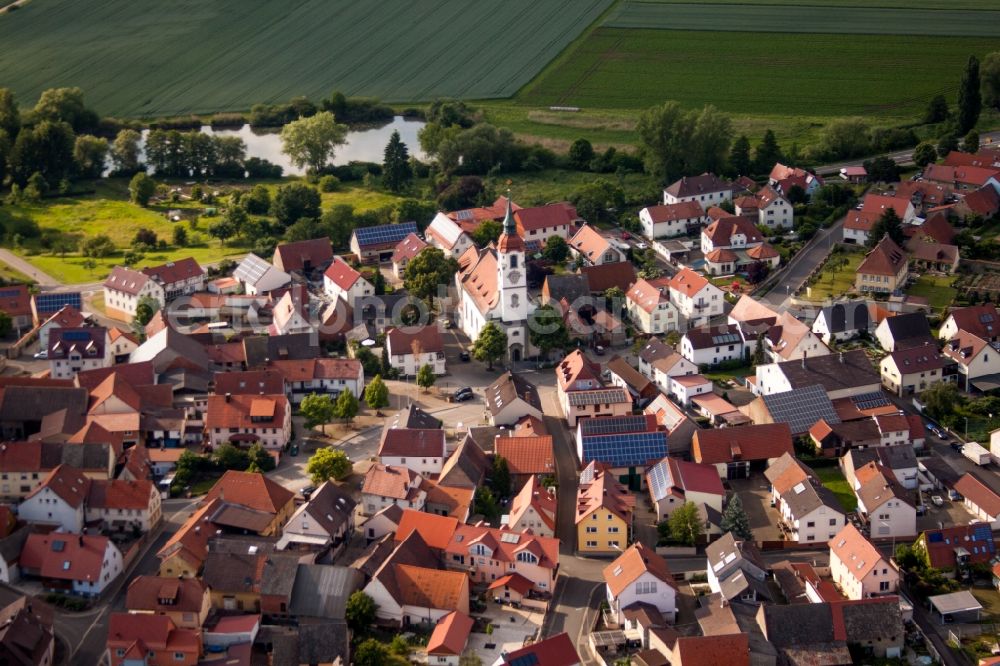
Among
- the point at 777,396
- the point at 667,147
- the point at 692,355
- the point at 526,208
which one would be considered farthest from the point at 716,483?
the point at 667,147

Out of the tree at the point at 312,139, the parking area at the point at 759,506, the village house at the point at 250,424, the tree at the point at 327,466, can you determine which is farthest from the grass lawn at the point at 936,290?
the tree at the point at 312,139

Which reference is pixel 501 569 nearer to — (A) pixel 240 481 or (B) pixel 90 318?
(A) pixel 240 481

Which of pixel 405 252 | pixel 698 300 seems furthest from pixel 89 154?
pixel 698 300

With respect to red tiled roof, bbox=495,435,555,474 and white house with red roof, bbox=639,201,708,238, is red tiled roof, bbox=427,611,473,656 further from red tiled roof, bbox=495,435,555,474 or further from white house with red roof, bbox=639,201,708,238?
white house with red roof, bbox=639,201,708,238

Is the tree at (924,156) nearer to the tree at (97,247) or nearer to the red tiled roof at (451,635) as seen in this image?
the tree at (97,247)

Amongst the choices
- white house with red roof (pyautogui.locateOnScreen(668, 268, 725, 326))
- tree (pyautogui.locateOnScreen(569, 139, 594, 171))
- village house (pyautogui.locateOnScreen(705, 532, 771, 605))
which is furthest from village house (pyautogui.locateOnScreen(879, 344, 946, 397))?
tree (pyautogui.locateOnScreen(569, 139, 594, 171))
